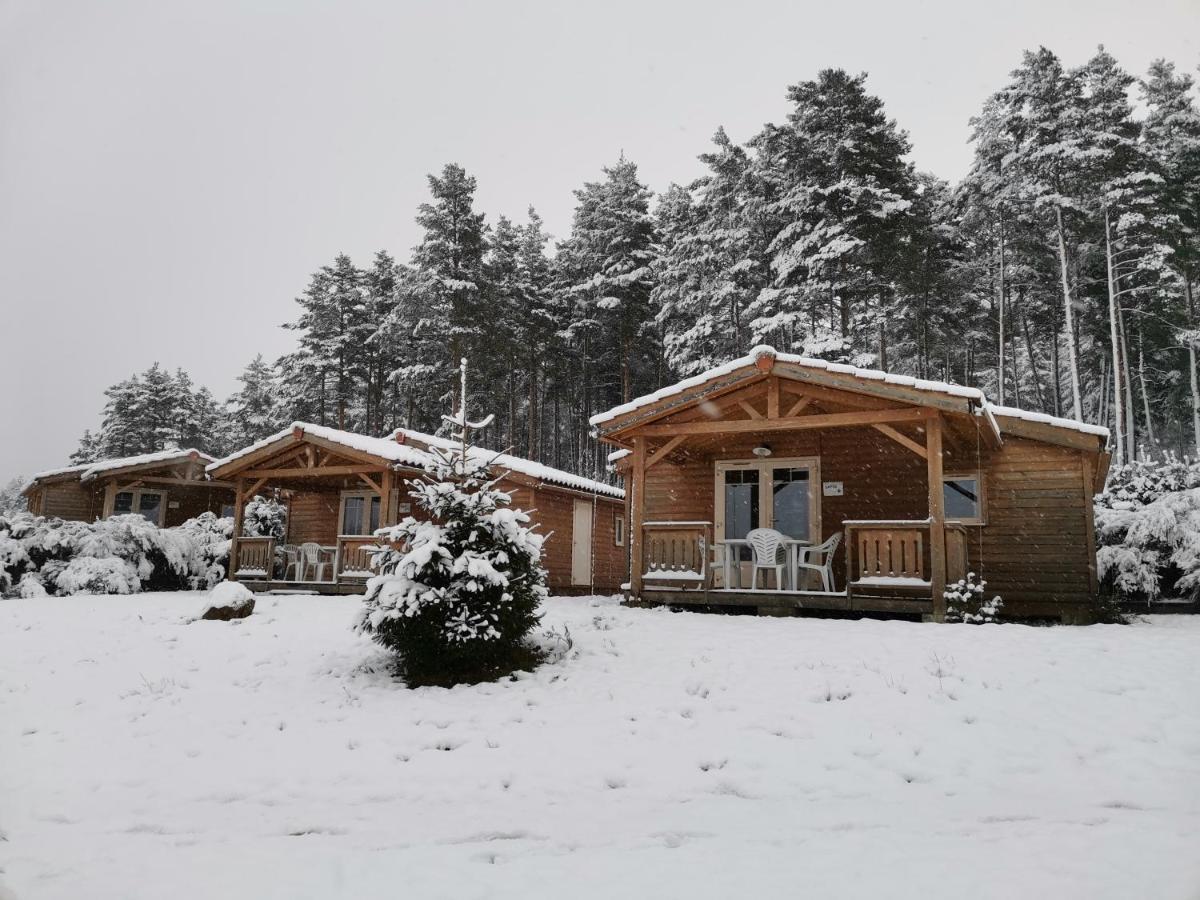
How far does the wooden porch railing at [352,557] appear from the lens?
14406mm

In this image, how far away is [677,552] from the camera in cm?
1060

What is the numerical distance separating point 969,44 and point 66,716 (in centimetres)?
898

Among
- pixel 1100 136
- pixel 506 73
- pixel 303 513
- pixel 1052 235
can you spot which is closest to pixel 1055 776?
pixel 506 73

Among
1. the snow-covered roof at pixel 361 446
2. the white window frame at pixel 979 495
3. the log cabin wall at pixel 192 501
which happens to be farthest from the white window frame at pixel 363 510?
the white window frame at pixel 979 495

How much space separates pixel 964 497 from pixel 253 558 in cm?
1371

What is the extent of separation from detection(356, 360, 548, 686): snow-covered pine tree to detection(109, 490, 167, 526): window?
745 inches

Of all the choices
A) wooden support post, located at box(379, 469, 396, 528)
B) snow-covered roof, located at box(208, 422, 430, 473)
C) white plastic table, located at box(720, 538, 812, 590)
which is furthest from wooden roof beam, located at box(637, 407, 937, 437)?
wooden support post, located at box(379, 469, 396, 528)

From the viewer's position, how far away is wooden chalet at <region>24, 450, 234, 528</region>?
20422 millimetres

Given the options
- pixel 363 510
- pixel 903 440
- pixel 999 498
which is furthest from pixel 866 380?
pixel 363 510

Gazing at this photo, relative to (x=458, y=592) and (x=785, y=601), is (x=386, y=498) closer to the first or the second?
(x=458, y=592)

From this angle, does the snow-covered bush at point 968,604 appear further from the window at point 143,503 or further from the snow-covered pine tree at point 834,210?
the window at point 143,503

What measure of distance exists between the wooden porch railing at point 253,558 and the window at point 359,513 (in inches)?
82.6

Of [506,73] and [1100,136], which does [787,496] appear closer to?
[506,73]

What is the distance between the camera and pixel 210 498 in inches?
927
